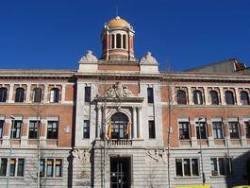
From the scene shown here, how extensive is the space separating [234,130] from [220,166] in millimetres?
4861

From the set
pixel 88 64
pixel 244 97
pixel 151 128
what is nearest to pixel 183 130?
pixel 151 128

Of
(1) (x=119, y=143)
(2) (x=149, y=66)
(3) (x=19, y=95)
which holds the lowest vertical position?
(1) (x=119, y=143)

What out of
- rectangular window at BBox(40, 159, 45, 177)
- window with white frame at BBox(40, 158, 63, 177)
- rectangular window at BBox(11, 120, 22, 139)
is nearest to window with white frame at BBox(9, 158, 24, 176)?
rectangular window at BBox(40, 159, 45, 177)

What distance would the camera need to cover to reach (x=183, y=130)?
43250 mm

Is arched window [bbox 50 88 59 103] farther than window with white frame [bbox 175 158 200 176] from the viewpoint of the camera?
Yes

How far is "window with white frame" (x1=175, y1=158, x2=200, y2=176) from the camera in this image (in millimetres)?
41438

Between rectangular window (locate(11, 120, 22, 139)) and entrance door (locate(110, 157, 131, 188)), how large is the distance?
35.6 ft

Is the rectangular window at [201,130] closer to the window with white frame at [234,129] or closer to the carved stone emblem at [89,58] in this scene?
the window with white frame at [234,129]

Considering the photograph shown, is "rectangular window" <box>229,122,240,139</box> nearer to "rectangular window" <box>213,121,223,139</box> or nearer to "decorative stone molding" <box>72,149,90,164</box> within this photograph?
"rectangular window" <box>213,121,223,139</box>

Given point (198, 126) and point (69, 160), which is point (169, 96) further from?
point (69, 160)

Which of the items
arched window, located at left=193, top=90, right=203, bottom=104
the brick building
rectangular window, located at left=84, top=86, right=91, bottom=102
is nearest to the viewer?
the brick building

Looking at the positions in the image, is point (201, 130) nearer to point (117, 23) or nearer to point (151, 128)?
point (151, 128)

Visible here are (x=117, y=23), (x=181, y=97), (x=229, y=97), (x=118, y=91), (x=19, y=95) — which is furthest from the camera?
(x=117, y=23)

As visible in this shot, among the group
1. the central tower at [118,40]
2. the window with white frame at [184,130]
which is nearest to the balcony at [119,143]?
the window with white frame at [184,130]
